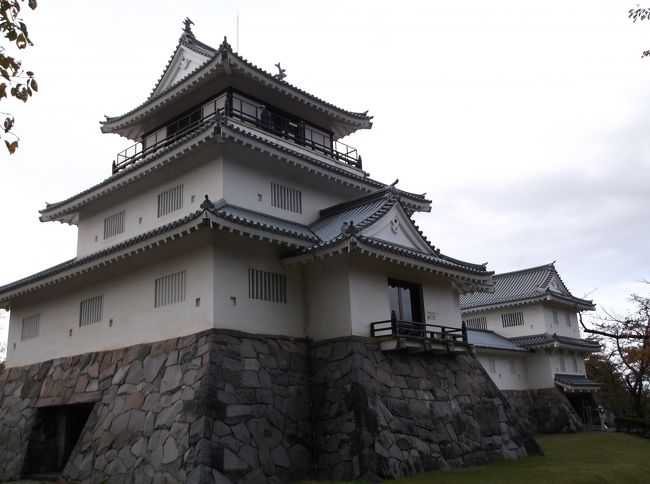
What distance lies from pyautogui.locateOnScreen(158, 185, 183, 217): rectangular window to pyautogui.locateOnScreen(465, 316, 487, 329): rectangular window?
2807cm

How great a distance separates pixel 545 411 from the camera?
1421 inches

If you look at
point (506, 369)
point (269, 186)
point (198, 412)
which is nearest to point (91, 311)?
point (269, 186)

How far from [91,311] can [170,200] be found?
462cm

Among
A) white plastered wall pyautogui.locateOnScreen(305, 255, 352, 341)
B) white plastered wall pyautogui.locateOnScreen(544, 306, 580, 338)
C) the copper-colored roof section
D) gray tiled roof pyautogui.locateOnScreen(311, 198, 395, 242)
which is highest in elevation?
the copper-colored roof section

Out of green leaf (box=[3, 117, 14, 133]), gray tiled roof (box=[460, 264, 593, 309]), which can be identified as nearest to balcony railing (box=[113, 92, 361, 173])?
green leaf (box=[3, 117, 14, 133])

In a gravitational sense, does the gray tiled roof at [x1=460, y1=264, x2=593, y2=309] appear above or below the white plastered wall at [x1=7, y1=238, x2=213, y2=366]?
above

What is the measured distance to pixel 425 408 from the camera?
57.5 ft

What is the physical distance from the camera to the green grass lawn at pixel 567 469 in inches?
592

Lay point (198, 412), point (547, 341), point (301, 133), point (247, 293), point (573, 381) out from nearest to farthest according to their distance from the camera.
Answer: point (198, 412) → point (247, 293) → point (301, 133) → point (547, 341) → point (573, 381)

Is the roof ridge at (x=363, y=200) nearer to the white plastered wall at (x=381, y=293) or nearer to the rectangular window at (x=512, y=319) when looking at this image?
the white plastered wall at (x=381, y=293)

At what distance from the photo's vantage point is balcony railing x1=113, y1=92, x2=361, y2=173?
20.5m

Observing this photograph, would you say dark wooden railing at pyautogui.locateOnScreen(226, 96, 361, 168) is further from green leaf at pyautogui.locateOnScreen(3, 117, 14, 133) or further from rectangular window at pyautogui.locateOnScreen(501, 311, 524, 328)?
rectangular window at pyautogui.locateOnScreen(501, 311, 524, 328)

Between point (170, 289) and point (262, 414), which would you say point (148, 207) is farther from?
point (262, 414)

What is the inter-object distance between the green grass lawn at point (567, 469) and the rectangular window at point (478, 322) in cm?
1667
